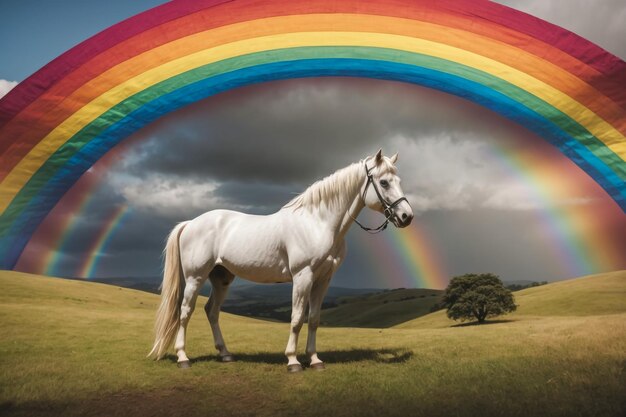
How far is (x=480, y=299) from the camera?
2855 cm

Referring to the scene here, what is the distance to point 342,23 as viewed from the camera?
7852mm

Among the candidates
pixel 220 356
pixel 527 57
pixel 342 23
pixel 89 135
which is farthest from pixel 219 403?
pixel 527 57

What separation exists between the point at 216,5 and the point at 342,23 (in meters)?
2.53

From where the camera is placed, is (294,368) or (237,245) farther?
(237,245)

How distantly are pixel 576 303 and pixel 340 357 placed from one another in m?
31.3

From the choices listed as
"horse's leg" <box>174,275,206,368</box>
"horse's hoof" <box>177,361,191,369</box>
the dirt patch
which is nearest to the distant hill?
"horse's leg" <box>174,275,206,368</box>

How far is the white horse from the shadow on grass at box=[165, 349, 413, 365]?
443 mm

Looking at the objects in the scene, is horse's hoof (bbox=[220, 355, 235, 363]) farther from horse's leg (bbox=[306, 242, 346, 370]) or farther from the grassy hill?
the grassy hill

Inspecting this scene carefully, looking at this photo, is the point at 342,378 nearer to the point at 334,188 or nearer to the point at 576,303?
the point at 334,188

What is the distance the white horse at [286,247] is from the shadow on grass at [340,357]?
443 millimetres

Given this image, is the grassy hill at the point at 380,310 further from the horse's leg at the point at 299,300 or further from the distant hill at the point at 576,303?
the horse's leg at the point at 299,300

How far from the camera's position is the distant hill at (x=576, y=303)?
1125 inches

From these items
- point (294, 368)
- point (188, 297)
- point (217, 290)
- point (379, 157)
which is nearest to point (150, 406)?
point (294, 368)

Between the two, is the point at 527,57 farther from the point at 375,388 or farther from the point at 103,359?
the point at 103,359
